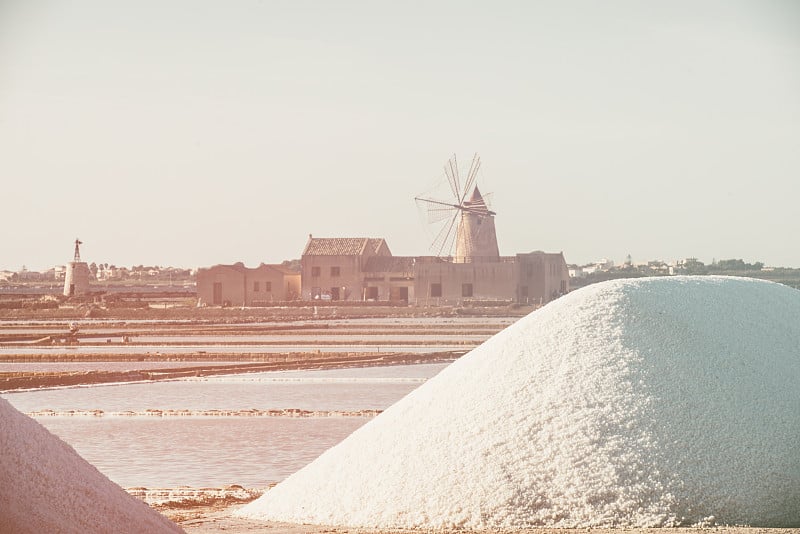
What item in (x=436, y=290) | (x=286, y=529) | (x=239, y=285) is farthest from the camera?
(x=239, y=285)

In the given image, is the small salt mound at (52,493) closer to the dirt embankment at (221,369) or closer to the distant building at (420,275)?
the dirt embankment at (221,369)

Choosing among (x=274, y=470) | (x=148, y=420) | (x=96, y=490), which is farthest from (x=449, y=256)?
(x=96, y=490)

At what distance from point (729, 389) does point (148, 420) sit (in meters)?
8.87

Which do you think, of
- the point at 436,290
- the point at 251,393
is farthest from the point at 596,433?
the point at 436,290

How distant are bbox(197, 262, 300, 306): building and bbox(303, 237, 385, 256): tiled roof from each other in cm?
280

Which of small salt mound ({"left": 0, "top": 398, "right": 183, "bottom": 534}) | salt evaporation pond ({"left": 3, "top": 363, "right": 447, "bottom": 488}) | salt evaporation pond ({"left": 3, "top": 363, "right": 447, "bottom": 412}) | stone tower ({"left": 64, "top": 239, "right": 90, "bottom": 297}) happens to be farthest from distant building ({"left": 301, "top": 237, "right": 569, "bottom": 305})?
small salt mound ({"left": 0, "top": 398, "right": 183, "bottom": 534})

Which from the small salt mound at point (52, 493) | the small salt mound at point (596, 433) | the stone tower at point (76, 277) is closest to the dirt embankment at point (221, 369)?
the small salt mound at point (596, 433)

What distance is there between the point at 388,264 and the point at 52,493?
53.5 m

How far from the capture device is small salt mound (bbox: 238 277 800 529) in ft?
24.6

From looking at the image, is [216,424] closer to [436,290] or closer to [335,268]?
[436,290]

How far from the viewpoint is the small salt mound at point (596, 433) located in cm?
749

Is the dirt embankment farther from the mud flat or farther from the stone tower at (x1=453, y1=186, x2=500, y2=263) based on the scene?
the stone tower at (x1=453, y1=186, x2=500, y2=263)

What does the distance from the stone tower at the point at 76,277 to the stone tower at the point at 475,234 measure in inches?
1033

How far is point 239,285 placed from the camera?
59969mm
